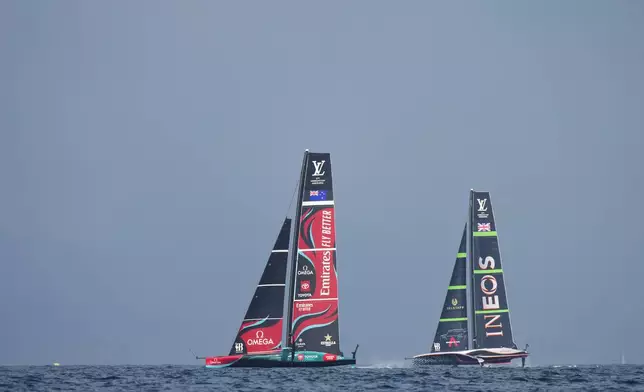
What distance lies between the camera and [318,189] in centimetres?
7750

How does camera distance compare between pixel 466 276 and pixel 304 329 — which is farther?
pixel 466 276

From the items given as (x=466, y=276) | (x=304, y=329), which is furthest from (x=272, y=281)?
(x=466, y=276)

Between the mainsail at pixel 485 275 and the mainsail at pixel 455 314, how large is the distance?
Answer: 4.81 feet

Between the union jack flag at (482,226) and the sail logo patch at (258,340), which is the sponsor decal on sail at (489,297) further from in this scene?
the sail logo patch at (258,340)

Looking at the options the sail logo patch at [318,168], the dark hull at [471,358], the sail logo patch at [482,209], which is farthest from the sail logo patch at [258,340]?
the sail logo patch at [482,209]

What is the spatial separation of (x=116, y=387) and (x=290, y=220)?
766 inches

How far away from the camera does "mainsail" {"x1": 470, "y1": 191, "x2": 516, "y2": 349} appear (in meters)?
96.4

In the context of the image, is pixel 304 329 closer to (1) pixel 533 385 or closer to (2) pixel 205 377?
(2) pixel 205 377

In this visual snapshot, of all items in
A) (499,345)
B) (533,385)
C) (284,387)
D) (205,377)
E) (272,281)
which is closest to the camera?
(284,387)

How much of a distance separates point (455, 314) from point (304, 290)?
959 inches

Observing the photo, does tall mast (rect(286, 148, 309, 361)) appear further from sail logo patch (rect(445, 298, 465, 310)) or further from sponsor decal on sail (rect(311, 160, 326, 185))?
sail logo patch (rect(445, 298, 465, 310))

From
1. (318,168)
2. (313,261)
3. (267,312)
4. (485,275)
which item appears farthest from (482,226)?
(267,312)

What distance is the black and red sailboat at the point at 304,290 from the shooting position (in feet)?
251

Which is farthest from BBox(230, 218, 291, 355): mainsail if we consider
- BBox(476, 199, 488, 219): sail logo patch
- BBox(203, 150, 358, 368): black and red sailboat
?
BBox(476, 199, 488, 219): sail logo patch
